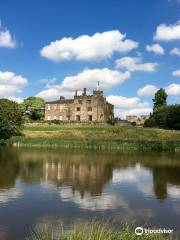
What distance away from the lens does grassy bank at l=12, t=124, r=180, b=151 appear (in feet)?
256

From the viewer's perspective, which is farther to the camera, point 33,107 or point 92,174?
point 33,107

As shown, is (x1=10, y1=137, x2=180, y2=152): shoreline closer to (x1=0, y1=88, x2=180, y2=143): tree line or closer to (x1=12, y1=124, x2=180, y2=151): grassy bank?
(x1=12, y1=124, x2=180, y2=151): grassy bank

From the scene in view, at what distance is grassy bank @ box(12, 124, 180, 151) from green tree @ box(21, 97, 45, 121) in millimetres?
36703

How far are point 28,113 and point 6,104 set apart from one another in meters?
56.6

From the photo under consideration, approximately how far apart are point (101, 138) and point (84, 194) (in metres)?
62.9

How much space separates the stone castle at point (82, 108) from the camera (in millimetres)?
125125

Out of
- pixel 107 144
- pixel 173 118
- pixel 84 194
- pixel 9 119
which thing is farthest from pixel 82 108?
pixel 84 194

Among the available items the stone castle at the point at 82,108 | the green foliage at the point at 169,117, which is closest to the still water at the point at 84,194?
the green foliage at the point at 169,117

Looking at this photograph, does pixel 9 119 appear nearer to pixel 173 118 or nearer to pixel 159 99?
pixel 173 118

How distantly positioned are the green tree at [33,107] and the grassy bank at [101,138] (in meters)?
36.7

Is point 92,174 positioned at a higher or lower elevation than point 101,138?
lower

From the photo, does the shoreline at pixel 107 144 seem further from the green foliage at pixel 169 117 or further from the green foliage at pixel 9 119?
the green foliage at pixel 169 117

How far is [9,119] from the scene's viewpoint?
89.5 m

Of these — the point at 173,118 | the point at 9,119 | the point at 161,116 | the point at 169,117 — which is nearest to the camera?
the point at 9,119
